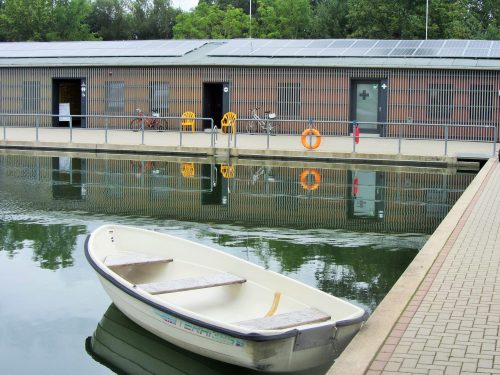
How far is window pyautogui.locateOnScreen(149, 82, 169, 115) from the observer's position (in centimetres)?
3766

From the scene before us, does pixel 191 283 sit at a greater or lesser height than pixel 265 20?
lesser

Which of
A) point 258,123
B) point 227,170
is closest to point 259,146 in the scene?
point 227,170

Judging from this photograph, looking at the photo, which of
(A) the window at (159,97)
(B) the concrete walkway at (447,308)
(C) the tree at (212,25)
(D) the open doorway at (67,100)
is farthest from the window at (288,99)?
(C) the tree at (212,25)

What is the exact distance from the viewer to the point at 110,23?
79750 mm

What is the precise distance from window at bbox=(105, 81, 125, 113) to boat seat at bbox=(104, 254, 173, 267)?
2913 cm

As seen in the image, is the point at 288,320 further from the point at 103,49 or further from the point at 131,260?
the point at 103,49

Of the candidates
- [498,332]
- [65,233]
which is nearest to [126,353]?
A: [498,332]

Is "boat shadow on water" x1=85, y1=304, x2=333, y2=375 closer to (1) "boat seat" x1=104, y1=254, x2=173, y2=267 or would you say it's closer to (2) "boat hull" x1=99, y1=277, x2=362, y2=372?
(2) "boat hull" x1=99, y1=277, x2=362, y2=372

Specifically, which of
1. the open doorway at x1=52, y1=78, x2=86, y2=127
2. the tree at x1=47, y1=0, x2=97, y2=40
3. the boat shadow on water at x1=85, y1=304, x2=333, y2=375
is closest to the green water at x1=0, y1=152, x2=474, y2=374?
the boat shadow on water at x1=85, y1=304, x2=333, y2=375

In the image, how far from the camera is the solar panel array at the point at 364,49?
115ft

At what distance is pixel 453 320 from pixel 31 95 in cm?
3448

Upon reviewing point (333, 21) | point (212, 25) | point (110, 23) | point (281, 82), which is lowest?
point (281, 82)

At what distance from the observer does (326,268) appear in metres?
12.1

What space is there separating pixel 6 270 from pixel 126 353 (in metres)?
3.80
